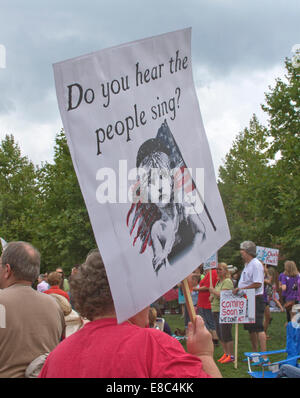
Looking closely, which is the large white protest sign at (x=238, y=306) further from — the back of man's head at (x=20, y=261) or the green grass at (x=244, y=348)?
the back of man's head at (x=20, y=261)

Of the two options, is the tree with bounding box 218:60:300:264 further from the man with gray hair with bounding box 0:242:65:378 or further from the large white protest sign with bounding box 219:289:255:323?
the man with gray hair with bounding box 0:242:65:378

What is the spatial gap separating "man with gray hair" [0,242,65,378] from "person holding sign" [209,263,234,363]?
19.3 ft

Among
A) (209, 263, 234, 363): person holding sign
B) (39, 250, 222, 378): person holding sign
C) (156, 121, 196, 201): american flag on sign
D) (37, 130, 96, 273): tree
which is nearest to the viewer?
(39, 250, 222, 378): person holding sign

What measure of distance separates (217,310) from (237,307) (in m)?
1.42

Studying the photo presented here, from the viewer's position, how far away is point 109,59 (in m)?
1.96

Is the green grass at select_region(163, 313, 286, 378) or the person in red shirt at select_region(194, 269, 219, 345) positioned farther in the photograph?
the person in red shirt at select_region(194, 269, 219, 345)

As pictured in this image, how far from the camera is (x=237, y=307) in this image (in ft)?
27.2

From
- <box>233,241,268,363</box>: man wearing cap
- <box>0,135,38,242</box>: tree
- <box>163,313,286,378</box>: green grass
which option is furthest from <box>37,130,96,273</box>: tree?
<box>233,241,268,363</box>: man wearing cap

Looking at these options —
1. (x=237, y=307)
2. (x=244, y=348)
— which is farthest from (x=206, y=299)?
(x=237, y=307)

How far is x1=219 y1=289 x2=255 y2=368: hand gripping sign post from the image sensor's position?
26.3 feet

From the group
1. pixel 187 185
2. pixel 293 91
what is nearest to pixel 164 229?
pixel 187 185
